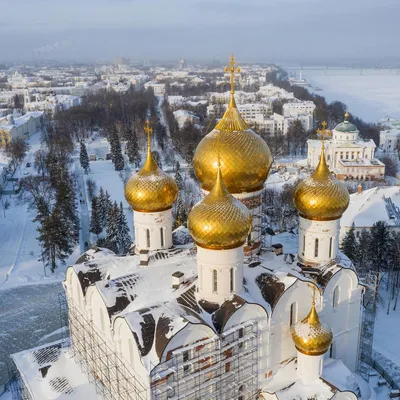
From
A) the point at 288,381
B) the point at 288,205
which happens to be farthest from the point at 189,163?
the point at 288,381

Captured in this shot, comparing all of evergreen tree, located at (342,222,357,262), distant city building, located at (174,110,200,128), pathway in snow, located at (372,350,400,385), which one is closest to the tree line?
evergreen tree, located at (342,222,357,262)

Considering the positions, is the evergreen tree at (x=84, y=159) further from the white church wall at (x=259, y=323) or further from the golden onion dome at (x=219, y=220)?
the white church wall at (x=259, y=323)

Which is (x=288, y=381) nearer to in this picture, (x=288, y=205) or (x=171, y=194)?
(x=171, y=194)

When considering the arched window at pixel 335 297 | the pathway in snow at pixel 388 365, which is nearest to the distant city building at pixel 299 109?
the pathway in snow at pixel 388 365

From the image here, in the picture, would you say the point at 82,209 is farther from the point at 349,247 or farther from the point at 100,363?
the point at 100,363

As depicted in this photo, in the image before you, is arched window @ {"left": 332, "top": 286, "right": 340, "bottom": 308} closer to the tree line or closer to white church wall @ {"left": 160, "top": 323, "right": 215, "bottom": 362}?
white church wall @ {"left": 160, "top": 323, "right": 215, "bottom": 362}

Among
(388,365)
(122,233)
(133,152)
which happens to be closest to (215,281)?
(388,365)
